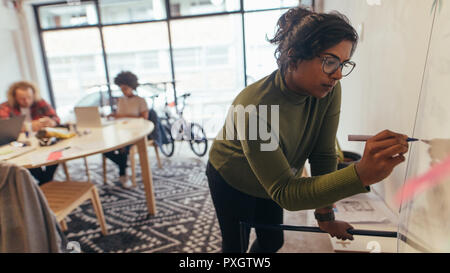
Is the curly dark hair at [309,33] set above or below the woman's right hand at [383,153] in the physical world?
above

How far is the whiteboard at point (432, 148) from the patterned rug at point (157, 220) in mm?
1335

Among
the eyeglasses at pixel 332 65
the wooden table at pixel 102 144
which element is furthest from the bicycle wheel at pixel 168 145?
the eyeglasses at pixel 332 65

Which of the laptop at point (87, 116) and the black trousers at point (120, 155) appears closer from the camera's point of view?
the laptop at point (87, 116)

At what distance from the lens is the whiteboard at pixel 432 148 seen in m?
0.52

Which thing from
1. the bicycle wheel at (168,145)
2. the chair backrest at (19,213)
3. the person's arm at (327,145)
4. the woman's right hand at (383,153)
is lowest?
the bicycle wheel at (168,145)

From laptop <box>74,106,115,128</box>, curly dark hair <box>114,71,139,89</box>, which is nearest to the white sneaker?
laptop <box>74,106,115,128</box>

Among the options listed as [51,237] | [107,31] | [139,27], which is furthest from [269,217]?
[107,31]

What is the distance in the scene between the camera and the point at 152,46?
158 inches

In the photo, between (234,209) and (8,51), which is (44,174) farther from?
(8,51)

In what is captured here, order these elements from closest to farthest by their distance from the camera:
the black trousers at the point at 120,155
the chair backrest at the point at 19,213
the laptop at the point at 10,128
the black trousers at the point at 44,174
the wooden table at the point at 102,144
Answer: the chair backrest at the point at 19,213
the wooden table at the point at 102,144
the laptop at the point at 10,128
the black trousers at the point at 44,174
the black trousers at the point at 120,155

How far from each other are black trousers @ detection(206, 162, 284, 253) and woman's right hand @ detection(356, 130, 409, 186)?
0.51 meters

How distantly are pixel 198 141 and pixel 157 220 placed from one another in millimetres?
1467

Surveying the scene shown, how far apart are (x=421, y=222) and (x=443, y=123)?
21cm

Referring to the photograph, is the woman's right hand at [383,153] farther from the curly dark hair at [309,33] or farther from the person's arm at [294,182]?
the curly dark hair at [309,33]
